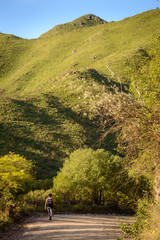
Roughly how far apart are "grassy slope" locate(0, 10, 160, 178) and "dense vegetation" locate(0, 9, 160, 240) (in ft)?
0.82

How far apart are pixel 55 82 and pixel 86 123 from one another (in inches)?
1157

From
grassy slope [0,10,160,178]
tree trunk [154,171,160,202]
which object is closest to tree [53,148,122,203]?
tree trunk [154,171,160,202]

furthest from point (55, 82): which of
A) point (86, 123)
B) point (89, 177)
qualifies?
point (89, 177)

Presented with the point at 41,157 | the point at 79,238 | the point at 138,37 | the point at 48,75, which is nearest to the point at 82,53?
the point at 48,75

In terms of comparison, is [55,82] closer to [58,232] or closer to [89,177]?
[89,177]

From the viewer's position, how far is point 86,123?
4794cm

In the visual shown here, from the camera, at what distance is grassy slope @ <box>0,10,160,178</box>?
123 feet

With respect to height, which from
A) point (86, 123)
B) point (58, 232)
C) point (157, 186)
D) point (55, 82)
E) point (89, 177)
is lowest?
point (89, 177)

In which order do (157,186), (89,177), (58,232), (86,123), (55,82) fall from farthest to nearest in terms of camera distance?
(55,82)
(86,123)
(89,177)
(157,186)
(58,232)

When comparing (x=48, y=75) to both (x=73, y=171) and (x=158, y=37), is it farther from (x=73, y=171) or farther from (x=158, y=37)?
(x=158, y=37)

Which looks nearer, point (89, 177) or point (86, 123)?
point (89, 177)

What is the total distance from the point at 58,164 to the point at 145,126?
3055 centimetres

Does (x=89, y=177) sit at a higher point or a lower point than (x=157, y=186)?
lower

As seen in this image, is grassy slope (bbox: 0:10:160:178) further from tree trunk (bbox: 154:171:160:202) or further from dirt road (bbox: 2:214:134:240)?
dirt road (bbox: 2:214:134:240)
